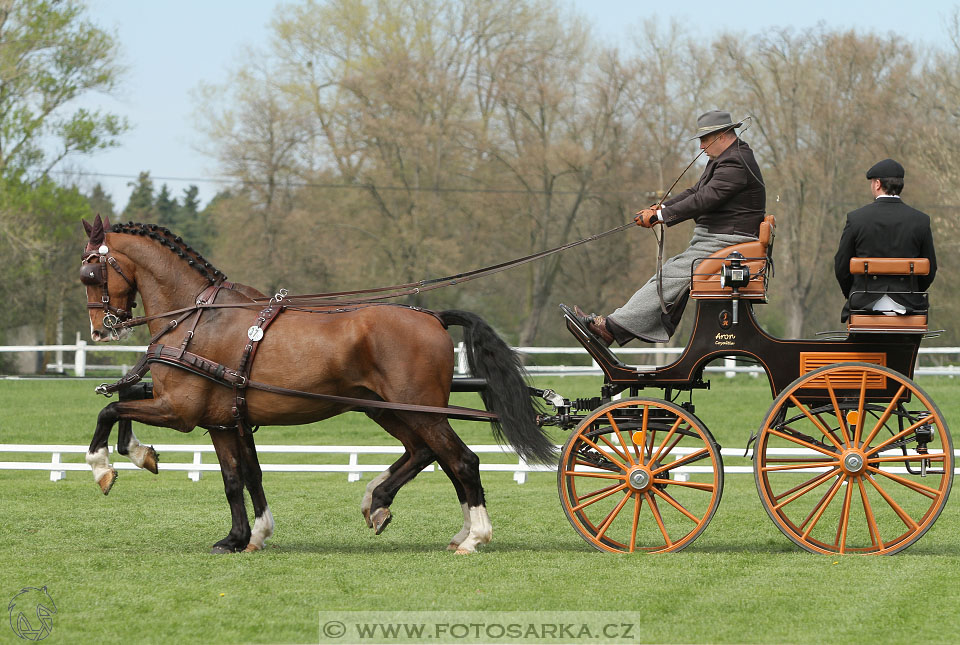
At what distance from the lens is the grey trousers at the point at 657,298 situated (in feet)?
22.9

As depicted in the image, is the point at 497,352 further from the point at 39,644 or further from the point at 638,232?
the point at 638,232

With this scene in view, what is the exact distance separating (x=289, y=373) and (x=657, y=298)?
2.40 meters

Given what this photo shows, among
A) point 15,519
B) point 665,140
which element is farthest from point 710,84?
point 15,519

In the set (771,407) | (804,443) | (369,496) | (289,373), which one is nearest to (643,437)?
(771,407)

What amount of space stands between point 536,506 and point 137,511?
3.44m

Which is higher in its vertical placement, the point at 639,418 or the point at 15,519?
the point at 639,418

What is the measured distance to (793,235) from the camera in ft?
119

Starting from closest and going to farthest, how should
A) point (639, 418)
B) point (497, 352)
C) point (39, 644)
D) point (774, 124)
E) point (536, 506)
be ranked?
point (39, 644) < point (639, 418) < point (497, 352) < point (536, 506) < point (774, 124)

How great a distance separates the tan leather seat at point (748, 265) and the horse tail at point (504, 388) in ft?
4.43

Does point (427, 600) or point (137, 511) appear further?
point (137, 511)

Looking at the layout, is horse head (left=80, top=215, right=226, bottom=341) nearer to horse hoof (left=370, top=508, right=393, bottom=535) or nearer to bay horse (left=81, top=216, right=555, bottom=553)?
bay horse (left=81, top=216, right=555, bottom=553)

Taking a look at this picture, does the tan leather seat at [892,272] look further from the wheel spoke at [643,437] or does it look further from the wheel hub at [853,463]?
the wheel spoke at [643,437]

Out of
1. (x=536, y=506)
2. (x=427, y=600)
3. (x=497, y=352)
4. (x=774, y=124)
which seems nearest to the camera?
(x=427, y=600)

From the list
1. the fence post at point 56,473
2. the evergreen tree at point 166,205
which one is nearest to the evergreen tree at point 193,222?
the evergreen tree at point 166,205
